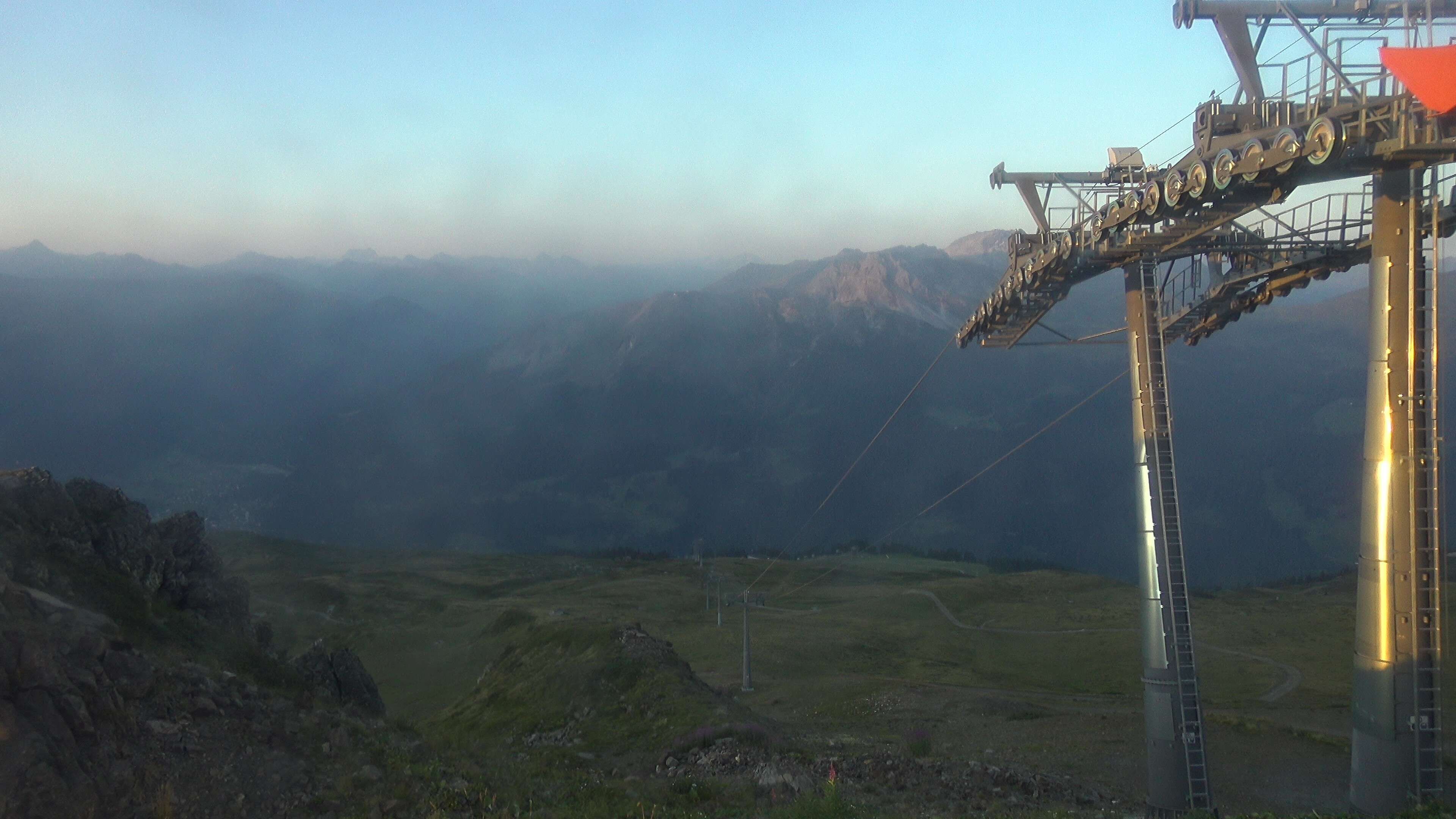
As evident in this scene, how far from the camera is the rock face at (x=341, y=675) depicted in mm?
19109

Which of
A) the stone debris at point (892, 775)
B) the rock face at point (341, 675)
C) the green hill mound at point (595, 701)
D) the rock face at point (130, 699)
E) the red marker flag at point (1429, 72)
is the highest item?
the red marker flag at point (1429, 72)

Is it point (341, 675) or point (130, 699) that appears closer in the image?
point (130, 699)

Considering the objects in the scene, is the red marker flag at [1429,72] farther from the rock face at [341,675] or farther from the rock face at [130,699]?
the rock face at [341,675]

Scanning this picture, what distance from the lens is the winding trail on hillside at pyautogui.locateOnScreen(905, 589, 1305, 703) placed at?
41.3 metres

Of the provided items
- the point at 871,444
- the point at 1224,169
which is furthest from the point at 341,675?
the point at 871,444

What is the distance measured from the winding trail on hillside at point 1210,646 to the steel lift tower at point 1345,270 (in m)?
26.9

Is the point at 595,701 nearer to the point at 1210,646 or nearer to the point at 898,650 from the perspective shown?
the point at 898,650

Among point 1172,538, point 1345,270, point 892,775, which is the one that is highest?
point 1345,270

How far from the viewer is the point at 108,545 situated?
17391 millimetres

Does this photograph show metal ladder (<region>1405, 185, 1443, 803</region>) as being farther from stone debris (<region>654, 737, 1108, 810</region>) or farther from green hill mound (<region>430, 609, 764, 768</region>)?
green hill mound (<region>430, 609, 764, 768</region>)

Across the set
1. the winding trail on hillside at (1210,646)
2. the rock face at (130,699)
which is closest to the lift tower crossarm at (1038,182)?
the rock face at (130,699)

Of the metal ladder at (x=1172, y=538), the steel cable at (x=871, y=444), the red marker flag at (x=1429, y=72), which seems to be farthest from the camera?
the steel cable at (x=871, y=444)

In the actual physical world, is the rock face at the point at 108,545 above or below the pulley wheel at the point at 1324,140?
below

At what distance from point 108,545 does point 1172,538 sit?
66.8 ft
